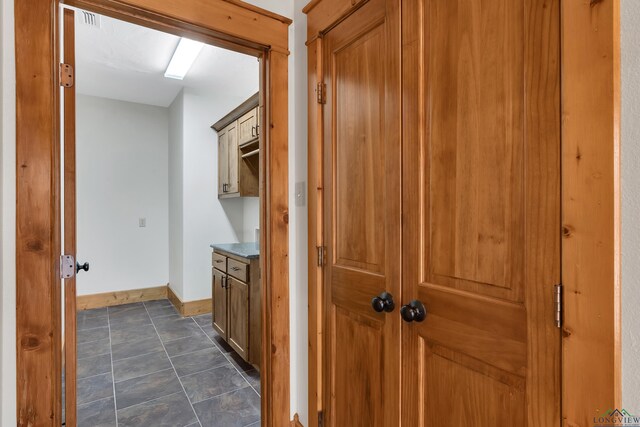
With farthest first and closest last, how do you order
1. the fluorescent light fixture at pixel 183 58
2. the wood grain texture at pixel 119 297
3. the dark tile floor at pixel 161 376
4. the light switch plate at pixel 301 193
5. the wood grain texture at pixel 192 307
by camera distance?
the wood grain texture at pixel 119 297, the wood grain texture at pixel 192 307, the fluorescent light fixture at pixel 183 58, the dark tile floor at pixel 161 376, the light switch plate at pixel 301 193

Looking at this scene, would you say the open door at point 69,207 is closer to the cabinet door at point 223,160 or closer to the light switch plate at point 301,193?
the light switch plate at point 301,193

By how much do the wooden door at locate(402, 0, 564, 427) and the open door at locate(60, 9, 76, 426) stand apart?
1303mm

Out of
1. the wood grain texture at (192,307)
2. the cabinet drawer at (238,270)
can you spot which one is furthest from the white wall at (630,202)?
the wood grain texture at (192,307)

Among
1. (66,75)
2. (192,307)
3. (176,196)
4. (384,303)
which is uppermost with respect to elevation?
(66,75)

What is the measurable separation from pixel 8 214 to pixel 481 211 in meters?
1.55

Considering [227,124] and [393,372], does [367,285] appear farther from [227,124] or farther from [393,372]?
[227,124]

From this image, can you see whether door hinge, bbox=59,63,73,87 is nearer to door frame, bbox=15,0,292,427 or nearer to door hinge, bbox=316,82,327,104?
door frame, bbox=15,0,292,427

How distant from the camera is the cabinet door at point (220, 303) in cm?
303

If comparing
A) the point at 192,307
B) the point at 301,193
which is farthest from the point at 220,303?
the point at 301,193

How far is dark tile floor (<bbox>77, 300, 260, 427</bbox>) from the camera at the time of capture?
6.75 ft

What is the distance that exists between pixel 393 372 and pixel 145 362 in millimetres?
2465

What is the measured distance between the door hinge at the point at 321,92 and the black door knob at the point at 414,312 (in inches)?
39.1

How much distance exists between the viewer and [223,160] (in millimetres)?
3916

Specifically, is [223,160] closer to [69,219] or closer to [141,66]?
[141,66]
